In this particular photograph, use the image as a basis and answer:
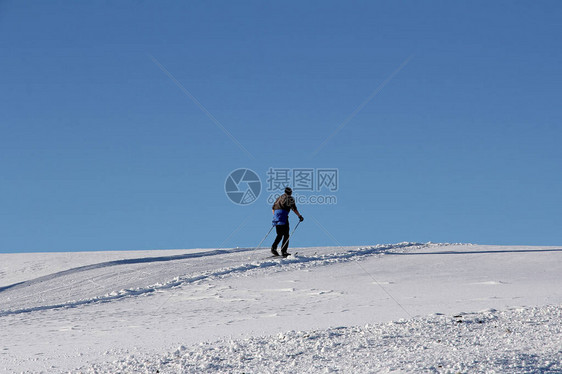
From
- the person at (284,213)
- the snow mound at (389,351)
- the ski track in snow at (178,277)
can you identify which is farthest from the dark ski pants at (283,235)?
the snow mound at (389,351)

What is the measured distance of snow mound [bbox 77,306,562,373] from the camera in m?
5.95

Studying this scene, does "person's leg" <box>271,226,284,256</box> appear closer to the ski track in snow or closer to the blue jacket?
the blue jacket

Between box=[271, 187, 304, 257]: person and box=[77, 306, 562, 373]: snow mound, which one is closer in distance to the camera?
box=[77, 306, 562, 373]: snow mound

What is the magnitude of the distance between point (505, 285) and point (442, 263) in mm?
3705

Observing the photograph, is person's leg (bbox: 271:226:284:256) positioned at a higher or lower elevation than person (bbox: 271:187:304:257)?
lower

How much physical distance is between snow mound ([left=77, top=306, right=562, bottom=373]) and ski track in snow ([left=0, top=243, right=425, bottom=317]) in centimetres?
567

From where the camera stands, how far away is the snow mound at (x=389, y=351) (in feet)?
19.5

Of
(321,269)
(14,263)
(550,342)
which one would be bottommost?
(550,342)

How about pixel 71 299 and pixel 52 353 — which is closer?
pixel 52 353

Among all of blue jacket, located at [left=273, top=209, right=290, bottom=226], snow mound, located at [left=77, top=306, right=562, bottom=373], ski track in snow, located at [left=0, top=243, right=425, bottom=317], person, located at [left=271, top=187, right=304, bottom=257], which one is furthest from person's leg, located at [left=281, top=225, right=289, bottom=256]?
snow mound, located at [left=77, top=306, right=562, bottom=373]

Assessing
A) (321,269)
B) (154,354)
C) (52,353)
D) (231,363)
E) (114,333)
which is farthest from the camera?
(321,269)

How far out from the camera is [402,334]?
23.9 feet

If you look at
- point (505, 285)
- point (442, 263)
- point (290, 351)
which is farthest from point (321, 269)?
point (290, 351)

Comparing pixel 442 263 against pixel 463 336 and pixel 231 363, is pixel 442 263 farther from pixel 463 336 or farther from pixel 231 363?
pixel 231 363
